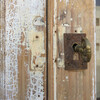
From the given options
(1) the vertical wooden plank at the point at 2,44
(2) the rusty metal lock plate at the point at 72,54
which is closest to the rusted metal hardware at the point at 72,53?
(2) the rusty metal lock plate at the point at 72,54

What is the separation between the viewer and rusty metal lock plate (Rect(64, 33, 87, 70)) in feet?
1.27

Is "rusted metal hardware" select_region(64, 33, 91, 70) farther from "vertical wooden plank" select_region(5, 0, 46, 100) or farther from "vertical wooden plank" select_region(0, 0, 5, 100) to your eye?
"vertical wooden plank" select_region(0, 0, 5, 100)

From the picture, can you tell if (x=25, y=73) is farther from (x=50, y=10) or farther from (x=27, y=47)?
(x=50, y=10)

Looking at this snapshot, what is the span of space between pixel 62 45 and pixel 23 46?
0.15 m

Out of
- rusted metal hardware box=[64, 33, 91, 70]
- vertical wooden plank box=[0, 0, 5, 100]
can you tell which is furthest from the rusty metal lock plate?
vertical wooden plank box=[0, 0, 5, 100]

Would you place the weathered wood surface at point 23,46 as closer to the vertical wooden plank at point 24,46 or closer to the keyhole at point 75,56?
the vertical wooden plank at point 24,46

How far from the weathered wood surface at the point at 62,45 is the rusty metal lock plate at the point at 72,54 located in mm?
14

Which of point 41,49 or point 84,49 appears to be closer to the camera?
point 84,49

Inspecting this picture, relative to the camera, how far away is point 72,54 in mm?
386

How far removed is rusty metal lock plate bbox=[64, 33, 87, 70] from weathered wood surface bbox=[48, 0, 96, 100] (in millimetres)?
14

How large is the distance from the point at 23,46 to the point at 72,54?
19 cm

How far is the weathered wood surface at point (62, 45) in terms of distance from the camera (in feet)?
1.29

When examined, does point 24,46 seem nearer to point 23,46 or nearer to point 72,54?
point 23,46

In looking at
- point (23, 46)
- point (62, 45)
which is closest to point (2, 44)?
point (23, 46)
